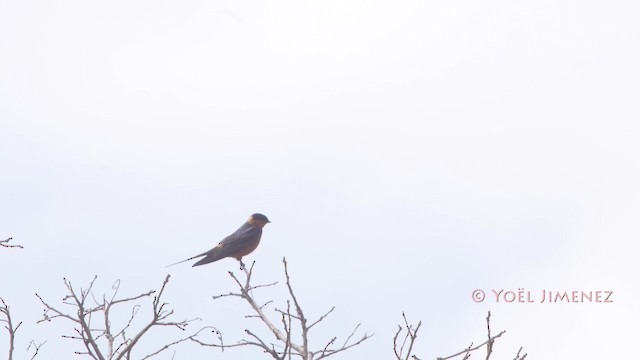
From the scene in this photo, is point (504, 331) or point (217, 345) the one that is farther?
point (217, 345)

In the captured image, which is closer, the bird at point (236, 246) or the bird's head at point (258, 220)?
the bird at point (236, 246)

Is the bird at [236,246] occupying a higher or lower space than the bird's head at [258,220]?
lower

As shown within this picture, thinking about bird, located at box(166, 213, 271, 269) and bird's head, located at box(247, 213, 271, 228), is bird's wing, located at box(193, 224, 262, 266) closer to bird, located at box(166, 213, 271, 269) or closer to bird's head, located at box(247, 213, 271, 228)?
bird, located at box(166, 213, 271, 269)

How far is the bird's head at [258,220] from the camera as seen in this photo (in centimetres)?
1463

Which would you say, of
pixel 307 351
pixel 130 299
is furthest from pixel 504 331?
pixel 130 299

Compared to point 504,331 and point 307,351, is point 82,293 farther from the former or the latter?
point 504,331

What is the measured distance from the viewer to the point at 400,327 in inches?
271

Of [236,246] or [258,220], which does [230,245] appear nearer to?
[236,246]

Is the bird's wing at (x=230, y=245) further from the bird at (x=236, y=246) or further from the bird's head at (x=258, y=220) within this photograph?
the bird's head at (x=258, y=220)

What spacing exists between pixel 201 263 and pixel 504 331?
297 inches

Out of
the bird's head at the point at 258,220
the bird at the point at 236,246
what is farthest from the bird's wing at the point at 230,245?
the bird's head at the point at 258,220

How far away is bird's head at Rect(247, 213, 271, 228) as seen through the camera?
1463 cm

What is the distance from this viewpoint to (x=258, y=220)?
48.1 feet

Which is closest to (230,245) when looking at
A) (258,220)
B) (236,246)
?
(236,246)
